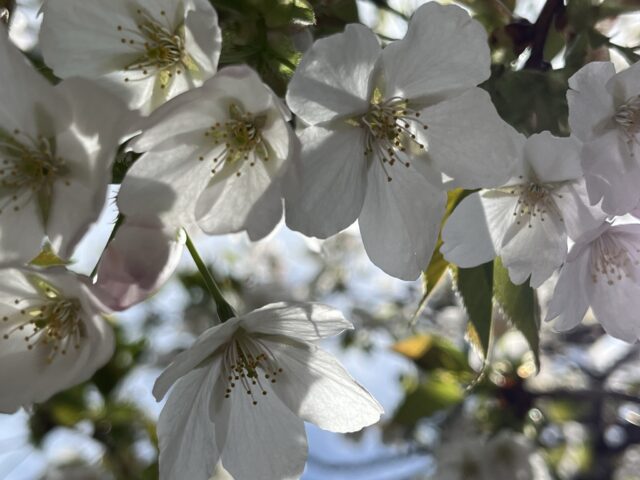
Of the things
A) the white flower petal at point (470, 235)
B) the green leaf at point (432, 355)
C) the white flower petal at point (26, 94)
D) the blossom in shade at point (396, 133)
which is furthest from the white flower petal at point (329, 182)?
the green leaf at point (432, 355)

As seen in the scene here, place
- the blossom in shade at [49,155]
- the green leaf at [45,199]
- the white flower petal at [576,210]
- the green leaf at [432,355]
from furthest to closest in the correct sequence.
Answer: the green leaf at [432,355] → the white flower petal at [576,210] → the green leaf at [45,199] → the blossom in shade at [49,155]

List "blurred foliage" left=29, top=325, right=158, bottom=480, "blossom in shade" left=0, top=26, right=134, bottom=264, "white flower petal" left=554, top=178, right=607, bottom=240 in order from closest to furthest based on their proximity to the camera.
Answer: "blossom in shade" left=0, top=26, right=134, bottom=264 < "white flower petal" left=554, top=178, right=607, bottom=240 < "blurred foliage" left=29, top=325, right=158, bottom=480

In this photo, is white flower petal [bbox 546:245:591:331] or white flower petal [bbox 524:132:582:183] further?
white flower petal [bbox 546:245:591:331]

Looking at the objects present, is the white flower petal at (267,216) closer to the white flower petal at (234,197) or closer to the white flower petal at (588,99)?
the white flower petal at (234,197)

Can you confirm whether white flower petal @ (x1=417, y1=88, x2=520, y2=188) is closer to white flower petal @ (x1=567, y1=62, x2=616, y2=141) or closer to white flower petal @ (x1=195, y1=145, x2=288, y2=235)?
white flower petal @ (x1=567, y1=62, x2=616, y2=141)

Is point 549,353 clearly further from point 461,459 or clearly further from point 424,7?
point 424,7

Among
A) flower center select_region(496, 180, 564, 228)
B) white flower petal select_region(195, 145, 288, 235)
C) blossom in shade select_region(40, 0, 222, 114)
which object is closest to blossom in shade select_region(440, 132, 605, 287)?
flower center select_region(496, 180, 564, 228)

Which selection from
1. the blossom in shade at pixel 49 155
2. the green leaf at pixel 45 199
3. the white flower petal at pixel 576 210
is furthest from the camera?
the white flower petal at pixel 576 210

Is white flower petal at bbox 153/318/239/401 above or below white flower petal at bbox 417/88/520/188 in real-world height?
below
